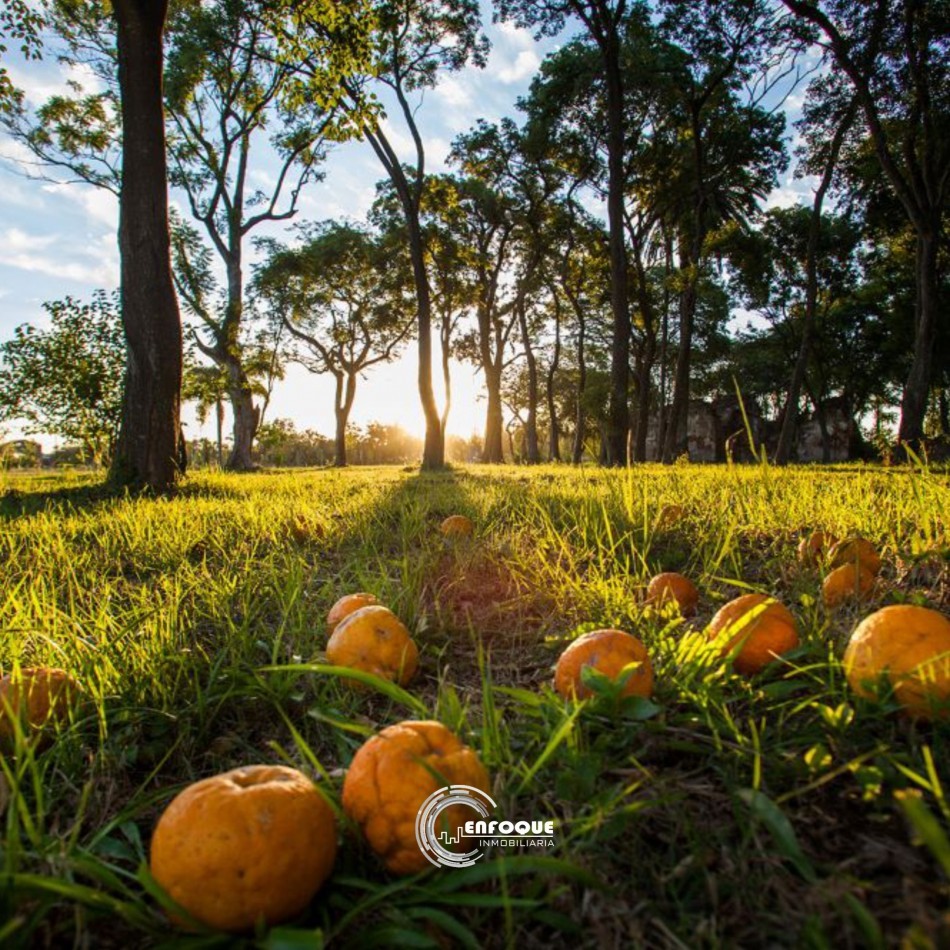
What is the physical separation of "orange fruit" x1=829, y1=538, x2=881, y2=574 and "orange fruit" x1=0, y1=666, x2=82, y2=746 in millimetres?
2492

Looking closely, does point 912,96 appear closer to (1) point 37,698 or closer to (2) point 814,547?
(2) point 814,547

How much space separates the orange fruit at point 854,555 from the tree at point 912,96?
475 inches

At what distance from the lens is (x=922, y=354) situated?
1247 cm

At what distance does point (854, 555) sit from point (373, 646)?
1844mm

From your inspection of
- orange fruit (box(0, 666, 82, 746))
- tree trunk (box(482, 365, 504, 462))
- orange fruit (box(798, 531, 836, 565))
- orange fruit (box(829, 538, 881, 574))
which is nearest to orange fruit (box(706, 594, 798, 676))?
orange fruit (box(829, 538, 881, 574))

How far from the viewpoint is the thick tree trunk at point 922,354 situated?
12.0m

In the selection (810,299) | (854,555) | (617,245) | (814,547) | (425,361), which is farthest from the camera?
(810,299)

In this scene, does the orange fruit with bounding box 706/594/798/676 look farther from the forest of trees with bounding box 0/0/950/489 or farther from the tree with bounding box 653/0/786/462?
the tree with bounding box 653/0/786/462

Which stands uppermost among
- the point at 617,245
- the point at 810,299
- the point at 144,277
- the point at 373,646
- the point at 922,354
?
the point at 617,245

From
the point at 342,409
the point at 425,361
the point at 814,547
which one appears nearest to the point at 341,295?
the point at 342,409

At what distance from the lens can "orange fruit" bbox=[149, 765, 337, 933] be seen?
85cm

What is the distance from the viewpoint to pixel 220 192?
Result: 22.1 m

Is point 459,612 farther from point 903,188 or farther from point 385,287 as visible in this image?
point 385,287

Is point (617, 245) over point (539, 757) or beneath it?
over
